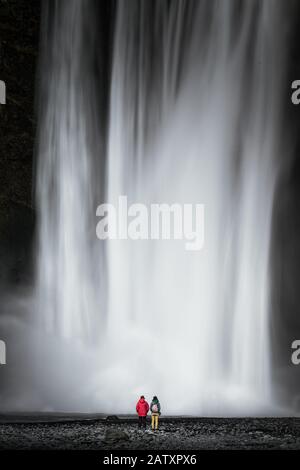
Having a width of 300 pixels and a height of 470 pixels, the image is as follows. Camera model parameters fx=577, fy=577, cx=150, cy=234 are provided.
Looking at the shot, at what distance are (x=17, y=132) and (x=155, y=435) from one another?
14913 mm

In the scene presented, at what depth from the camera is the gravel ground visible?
14.9m

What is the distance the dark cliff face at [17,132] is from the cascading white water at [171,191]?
76cm

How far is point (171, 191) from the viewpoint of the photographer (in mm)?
24703

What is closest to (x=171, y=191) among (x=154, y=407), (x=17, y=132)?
(x=17, y=132)

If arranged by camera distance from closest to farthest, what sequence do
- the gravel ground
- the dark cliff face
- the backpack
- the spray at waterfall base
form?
the gravel ground < the backpack < the spray at waterfall base < the dark cliff face

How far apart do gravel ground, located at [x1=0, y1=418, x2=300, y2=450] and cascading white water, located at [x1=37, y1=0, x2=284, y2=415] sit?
13.8 ft

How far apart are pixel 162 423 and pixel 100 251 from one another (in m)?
8.20

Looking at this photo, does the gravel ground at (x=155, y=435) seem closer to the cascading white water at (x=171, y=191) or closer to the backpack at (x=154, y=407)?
the backpack at (x=154, y=407)

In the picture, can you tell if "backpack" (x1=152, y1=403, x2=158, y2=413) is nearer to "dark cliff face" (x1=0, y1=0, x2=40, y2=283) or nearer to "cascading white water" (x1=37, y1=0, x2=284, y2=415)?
"cascading white water" (x1=37, y1=0, x2=284, y2=415)

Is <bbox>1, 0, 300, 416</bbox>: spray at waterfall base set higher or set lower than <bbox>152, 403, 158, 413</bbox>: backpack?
higher

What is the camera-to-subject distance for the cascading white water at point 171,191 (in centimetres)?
2358

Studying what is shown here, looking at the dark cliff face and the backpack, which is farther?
the dark cliff face

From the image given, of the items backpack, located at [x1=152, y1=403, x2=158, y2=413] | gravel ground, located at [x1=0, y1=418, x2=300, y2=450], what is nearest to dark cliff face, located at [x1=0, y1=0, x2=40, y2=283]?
gravel ground, located at [x1=0, y1=418, x2=300, y2=450]

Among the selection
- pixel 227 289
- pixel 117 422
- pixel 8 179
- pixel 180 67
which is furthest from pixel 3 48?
pixel 117 422
